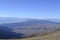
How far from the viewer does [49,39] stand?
16453 mm

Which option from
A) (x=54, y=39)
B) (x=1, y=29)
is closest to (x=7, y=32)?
(x=1, y=29)

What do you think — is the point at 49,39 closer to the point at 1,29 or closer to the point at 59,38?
the point at 59,38

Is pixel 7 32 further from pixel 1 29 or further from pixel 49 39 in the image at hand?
pixel 49 39

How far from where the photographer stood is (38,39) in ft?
54.0

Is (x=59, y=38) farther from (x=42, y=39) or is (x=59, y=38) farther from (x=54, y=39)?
(x=42, y=39)

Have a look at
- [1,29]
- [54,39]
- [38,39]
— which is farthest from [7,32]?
[54,39]

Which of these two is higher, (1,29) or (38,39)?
(1,29)

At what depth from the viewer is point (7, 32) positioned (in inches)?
870

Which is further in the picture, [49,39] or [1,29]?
[1,29]

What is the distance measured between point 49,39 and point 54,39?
581mm

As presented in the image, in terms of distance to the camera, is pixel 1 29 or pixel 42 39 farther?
pixel 1 29

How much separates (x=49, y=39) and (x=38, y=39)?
4.25 ft

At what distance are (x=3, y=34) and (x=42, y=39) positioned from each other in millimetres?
6975

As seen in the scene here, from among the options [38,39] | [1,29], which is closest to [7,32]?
[1,29]
